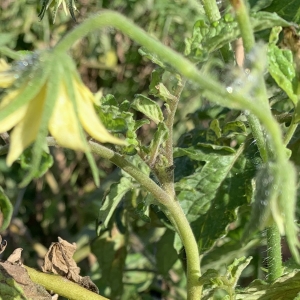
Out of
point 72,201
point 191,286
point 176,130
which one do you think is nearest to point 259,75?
point 191,286

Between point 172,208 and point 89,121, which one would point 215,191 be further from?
point 89,121

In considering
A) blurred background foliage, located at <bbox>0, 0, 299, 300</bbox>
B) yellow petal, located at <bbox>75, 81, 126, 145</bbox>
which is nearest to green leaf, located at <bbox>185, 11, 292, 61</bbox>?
yellow petal, located at <bbox>75, 81, 126, 145</bbox>

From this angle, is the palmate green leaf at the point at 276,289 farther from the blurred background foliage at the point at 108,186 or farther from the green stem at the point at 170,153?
the blurred background foliage at the point at 108,186

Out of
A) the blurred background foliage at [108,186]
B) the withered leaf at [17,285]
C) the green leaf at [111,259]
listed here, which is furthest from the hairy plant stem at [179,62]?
the green leaf at [111,259]

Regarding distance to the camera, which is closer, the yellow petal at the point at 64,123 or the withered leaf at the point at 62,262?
the yellow petal at the point at 64,123

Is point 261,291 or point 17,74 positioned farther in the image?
point 261,291

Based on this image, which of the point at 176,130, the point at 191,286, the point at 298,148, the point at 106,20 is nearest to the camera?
the point at 106,20

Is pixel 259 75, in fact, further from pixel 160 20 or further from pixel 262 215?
pixel 160 20
